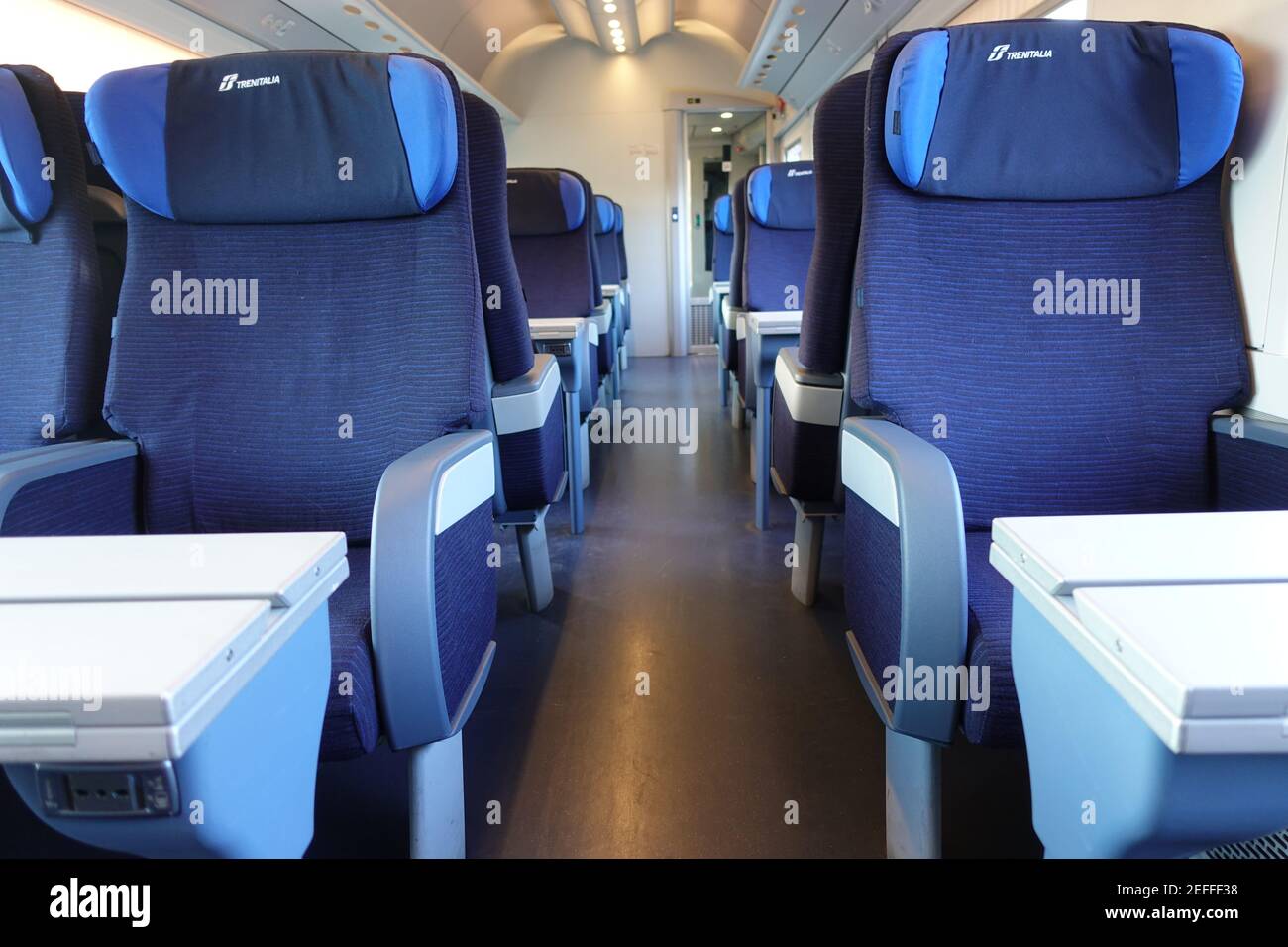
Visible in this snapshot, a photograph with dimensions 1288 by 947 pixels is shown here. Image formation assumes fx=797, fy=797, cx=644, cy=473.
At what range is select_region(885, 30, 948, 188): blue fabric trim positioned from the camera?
1.47 metres

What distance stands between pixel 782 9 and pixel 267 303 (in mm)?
4884

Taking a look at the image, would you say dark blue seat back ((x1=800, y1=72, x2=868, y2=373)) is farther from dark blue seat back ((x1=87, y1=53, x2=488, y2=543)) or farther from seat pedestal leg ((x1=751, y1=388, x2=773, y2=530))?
seat pedestal leg ((x1=751, y1=388, x2=773, y2=530))

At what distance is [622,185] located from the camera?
30.0ft

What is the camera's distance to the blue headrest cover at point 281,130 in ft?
4.90

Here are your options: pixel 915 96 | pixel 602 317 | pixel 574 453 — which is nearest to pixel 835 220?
pixel 915 96

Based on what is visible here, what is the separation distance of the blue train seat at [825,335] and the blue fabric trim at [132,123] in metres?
1.33

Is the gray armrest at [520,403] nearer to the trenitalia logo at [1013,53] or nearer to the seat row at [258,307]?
the seat row at [258,307]

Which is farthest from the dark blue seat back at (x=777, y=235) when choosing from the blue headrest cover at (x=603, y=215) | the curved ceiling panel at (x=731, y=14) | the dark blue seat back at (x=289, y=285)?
the curved ceiling panel at (x=731, y=14)

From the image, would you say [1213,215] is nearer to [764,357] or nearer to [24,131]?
[764,357]

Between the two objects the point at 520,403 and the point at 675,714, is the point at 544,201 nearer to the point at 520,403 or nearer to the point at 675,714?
the point at 520,403

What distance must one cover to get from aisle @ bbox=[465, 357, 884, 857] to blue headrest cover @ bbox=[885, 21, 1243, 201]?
1.24 m

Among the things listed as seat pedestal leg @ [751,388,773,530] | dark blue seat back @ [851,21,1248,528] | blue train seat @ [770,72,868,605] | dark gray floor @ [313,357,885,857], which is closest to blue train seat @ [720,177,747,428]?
seat pedestal leg @ [751,388,773,530]
